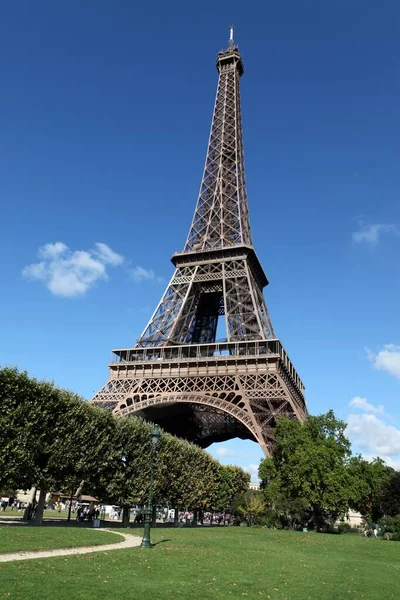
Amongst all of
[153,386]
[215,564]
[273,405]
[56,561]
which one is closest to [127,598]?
[56,561]

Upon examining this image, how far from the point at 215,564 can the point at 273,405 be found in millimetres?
32983

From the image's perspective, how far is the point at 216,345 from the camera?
5441 centimetres

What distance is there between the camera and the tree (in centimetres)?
4238

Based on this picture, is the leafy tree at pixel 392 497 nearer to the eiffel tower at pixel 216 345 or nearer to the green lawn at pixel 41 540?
the eiffel tower at pixel 216 345

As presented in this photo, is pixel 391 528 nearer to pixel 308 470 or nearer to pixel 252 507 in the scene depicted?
pixel 308 470

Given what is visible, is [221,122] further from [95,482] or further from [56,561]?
[56,561]

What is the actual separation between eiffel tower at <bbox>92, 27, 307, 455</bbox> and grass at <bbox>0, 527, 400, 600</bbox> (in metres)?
27.0

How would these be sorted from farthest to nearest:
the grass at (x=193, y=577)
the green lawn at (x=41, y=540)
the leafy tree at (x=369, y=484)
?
the leafy tree at (x=369, y=484) < the green lawn at (x=41, y=540) < the grass at (x=193, y=577)

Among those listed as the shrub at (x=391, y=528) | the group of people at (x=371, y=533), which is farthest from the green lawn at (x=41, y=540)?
the group of people at (x=371, y=533)

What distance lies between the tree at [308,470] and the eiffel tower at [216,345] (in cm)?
193

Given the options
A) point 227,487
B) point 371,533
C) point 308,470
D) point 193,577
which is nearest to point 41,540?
point 193,577

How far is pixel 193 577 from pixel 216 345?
137ft

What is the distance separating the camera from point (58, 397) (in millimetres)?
31328

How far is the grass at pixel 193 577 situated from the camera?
10.2m
